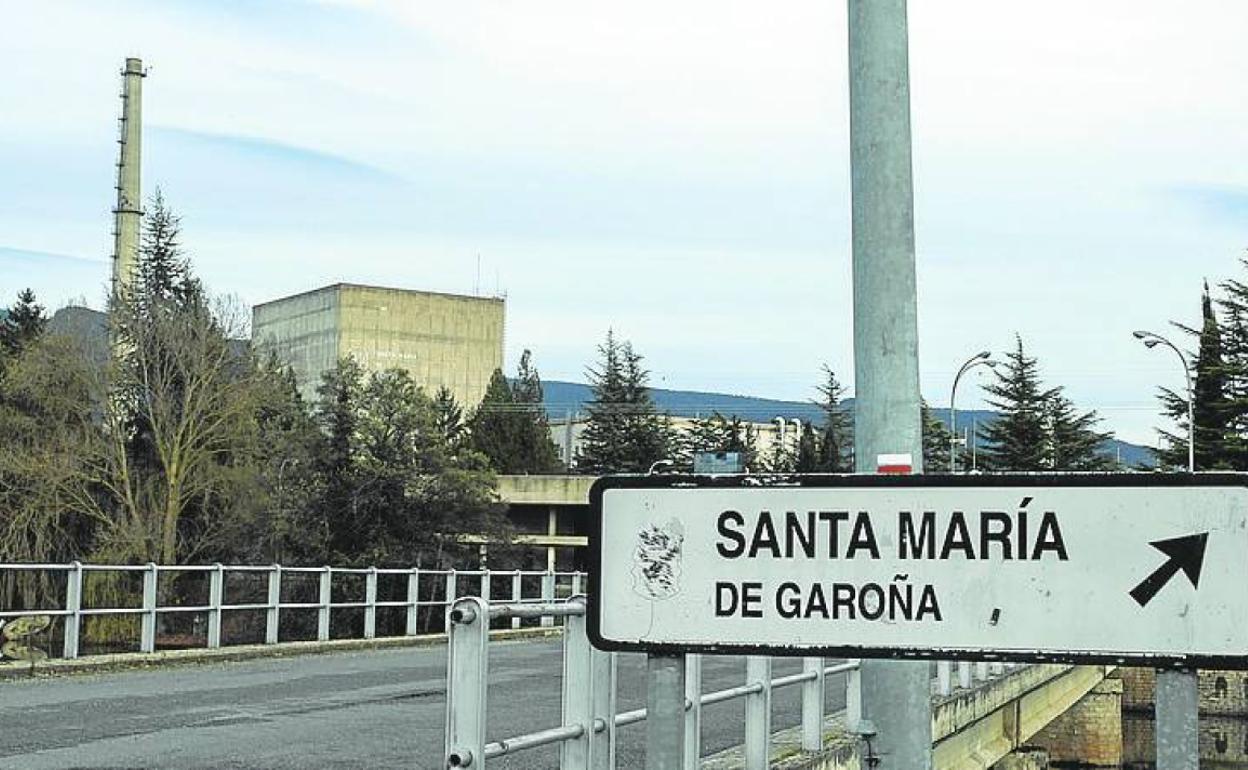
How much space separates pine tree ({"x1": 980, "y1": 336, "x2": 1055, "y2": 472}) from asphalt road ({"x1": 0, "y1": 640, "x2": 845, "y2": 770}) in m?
62.9

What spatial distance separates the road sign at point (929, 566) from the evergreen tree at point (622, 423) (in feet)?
297

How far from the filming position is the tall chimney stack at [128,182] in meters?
74.7

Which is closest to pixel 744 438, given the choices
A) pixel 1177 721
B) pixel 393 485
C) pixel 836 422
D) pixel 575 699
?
pixel 836 422

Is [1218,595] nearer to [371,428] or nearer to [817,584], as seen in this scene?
[817,584]

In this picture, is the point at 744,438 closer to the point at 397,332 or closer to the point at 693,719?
→ the point at 397,332

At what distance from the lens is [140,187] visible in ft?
248

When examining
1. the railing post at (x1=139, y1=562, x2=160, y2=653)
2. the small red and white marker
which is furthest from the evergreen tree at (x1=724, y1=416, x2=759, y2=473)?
the small red and white marker

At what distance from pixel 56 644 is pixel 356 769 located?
26.5m

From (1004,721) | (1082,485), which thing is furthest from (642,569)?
(1004,721)

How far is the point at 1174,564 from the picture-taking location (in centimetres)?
374

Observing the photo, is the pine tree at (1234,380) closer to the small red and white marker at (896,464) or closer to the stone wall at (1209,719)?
the stone wall at (1209,719)

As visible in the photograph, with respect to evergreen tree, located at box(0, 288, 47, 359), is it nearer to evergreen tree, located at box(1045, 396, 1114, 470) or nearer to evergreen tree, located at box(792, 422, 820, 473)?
evergreen tree, located at box(792, 422, 820, 473)

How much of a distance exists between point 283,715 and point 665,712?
1108 centimetres

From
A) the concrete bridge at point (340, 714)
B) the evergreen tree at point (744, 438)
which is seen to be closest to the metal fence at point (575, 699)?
the concrete bridge at point (340, 714)
